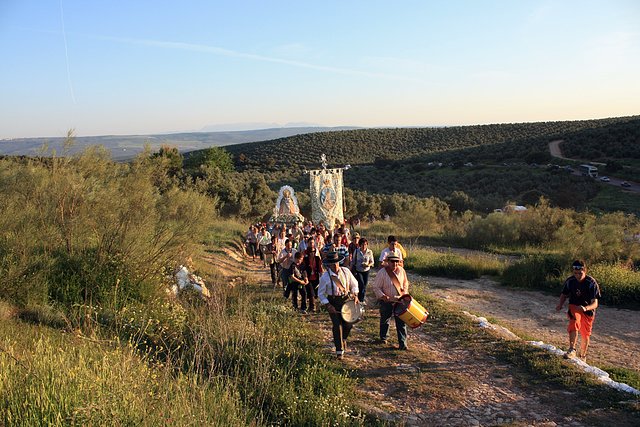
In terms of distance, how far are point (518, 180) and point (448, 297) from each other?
31.9 meters

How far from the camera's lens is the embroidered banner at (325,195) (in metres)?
22.8

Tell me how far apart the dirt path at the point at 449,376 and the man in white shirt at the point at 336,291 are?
0.50 metres

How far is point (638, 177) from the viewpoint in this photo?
36.4 meters

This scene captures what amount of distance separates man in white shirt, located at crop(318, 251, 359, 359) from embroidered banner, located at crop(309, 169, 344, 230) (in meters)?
15.6

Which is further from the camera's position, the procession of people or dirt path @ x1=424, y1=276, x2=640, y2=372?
dirt path @ x1=424, y1=276, x2=640, y2=372

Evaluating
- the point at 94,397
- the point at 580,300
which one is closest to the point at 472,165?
the point at 580,300

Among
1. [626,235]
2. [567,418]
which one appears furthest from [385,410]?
[626,235]

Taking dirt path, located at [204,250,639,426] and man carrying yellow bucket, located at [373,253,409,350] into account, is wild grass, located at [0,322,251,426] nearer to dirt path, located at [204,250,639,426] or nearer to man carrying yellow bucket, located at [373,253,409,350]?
dirt path, located at [204,250,639,426]

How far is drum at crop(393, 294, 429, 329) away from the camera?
23.3 ft

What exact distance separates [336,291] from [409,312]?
1.13m

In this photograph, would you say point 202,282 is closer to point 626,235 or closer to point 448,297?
point 448,297

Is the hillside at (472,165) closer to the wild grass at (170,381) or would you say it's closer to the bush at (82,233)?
the bush at (82,233)

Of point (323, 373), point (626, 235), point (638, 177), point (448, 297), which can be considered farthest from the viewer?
point (638, 177)

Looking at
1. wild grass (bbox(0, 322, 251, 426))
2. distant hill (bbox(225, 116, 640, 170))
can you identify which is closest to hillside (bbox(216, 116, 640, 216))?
distant hill (bbox(225, 116, 640, 170))
